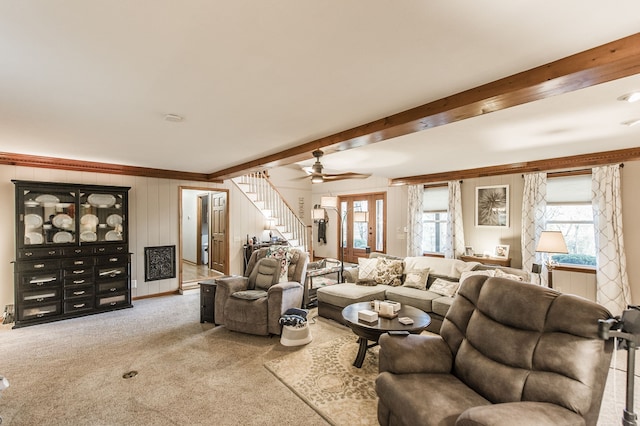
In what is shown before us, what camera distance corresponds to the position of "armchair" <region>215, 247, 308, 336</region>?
12.1 feet

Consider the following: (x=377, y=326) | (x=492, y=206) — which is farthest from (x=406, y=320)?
(x=492, y=206)

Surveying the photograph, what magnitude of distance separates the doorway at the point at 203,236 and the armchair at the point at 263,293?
7.89 ft

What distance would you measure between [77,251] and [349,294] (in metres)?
4.19

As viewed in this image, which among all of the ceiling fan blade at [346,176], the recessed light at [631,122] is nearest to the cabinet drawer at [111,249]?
the ceiling fan blade at [346,176]

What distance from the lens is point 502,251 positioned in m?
5.55

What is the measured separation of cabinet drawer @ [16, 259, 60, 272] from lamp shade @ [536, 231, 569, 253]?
719cm

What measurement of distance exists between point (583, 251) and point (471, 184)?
211 centimetres

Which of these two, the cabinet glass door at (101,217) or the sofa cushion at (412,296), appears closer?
the sofa cushion at (412,296)

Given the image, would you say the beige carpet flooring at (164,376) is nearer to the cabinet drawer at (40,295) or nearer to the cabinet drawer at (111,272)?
the cabinet drawer at (40,295)

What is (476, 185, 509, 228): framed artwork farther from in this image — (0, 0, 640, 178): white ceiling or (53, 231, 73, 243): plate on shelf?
(53, 231, 73, 243): plate on shelf

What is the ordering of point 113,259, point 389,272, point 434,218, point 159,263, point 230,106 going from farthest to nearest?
point 434,218
point 159,263
point 113,259
point 389,272
point 230,106

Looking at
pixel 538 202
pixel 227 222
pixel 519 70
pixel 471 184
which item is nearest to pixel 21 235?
pixel 227 222

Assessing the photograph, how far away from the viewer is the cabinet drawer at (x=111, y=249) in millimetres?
4733

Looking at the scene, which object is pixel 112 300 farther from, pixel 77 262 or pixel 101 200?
pixel 101 200
